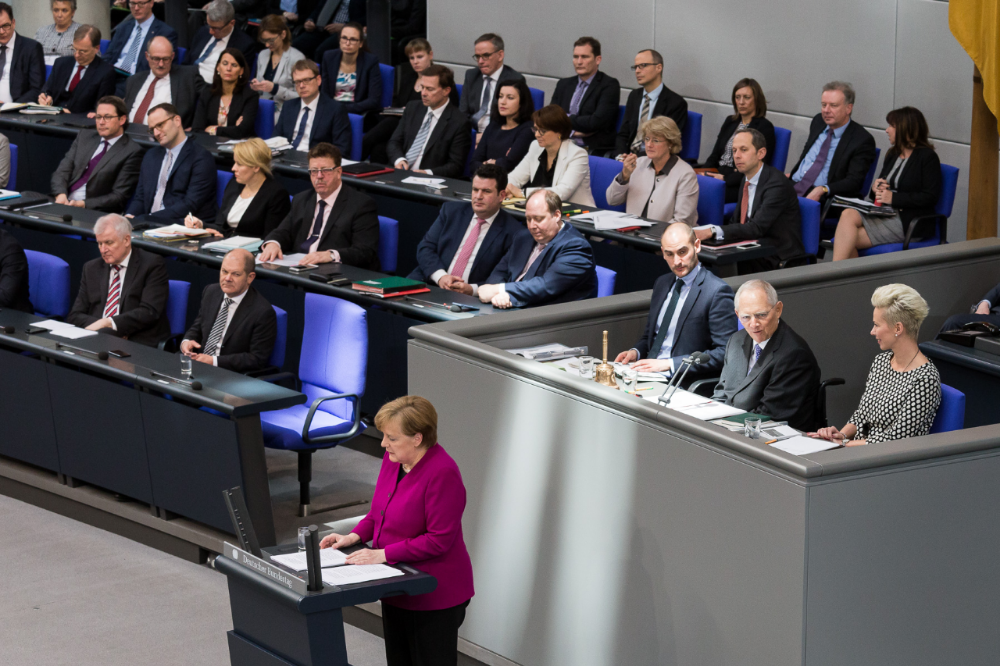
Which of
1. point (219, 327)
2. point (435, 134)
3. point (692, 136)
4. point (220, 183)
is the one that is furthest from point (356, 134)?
point (219, 327)

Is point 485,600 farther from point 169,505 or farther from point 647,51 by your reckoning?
point 647,51

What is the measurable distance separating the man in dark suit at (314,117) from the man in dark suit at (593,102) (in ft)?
5.46

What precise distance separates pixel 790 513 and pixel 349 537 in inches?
48.9

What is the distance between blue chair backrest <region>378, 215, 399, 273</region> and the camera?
7.60m

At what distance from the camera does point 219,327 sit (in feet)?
21.2

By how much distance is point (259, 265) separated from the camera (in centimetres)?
705

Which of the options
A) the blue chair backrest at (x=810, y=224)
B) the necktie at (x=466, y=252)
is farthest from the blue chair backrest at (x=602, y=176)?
the necktie at (x=466, y=252)

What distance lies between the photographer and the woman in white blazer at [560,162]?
27.1 feet

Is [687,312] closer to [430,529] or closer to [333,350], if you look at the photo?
[333,350]

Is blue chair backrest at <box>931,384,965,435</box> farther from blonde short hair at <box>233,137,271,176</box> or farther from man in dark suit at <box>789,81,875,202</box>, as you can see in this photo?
blonde short hair at <box>233,137,271,176</box>

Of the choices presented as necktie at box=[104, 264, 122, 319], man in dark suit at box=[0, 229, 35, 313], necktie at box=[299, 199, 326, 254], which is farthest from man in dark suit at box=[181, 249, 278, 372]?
man in dark suit at box=[0, 229, 35, 313]

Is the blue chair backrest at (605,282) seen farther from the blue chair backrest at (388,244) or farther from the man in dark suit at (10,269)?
the man in dark suit at (10,269)

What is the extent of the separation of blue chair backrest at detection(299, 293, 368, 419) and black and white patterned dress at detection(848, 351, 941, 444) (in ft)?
7.20

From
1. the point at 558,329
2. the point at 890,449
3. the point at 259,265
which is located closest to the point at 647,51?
the point at 259,265
